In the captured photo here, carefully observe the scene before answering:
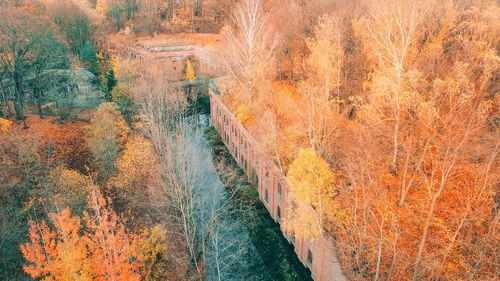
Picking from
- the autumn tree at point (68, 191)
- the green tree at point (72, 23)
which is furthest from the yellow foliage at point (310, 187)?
the green tree at point (72, 23)

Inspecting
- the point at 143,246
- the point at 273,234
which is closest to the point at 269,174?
the point at 273,234

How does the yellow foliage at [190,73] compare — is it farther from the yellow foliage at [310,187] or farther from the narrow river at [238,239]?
the yellow foliage at [310,187]

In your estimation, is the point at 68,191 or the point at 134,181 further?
the point at 134,181

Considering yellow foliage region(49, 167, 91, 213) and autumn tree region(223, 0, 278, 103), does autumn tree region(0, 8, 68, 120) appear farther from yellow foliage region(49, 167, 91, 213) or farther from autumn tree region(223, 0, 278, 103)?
autumn tree region(223, 0, 278, 103)

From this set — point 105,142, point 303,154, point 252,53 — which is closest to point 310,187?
point 303,154

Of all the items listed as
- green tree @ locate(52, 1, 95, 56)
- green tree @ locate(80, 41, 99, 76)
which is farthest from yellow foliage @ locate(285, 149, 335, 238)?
green tree @ locate(52, 1, 95, 56)

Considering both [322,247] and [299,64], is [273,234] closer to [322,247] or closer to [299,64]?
[322,247]

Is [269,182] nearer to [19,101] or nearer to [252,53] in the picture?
[252,53]
